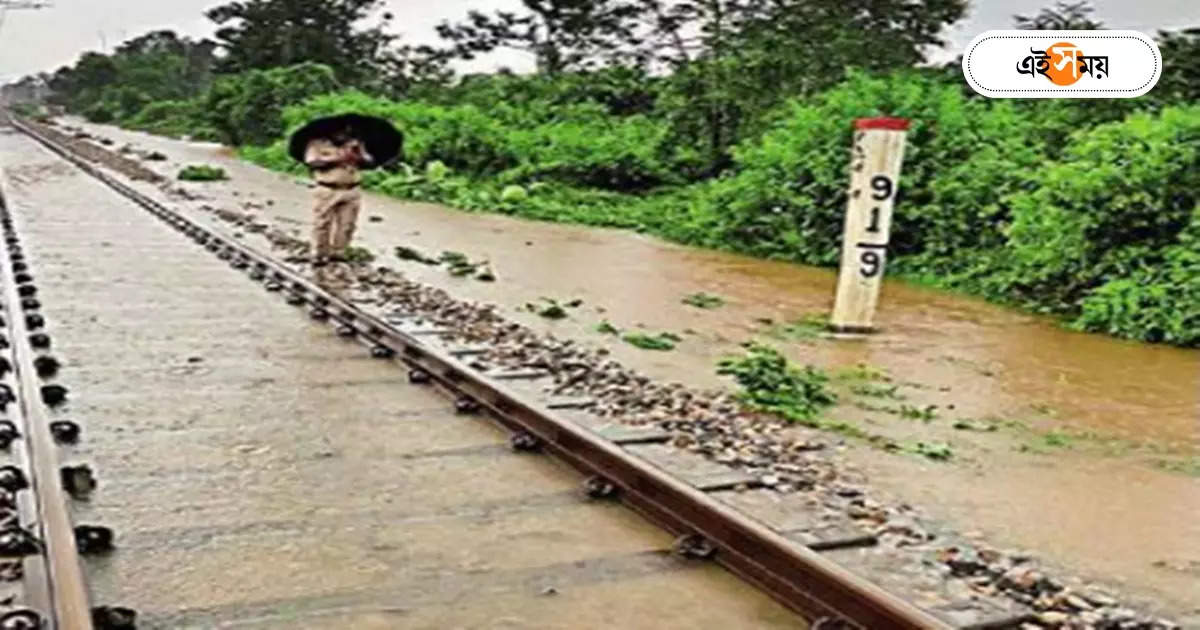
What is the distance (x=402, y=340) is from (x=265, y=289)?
123 inches

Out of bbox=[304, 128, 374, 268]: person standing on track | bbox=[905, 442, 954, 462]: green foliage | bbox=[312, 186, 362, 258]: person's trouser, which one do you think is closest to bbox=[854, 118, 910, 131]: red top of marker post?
bbox=[905, 442, 954, 462]: green foliage

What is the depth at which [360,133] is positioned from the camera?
463 inches

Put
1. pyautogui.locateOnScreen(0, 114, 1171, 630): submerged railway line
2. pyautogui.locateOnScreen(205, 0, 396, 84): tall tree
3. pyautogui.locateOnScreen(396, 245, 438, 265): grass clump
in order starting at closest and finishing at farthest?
1. pyautogui.locateOnScreen(0, 114, 1171, 630): submerged railway line
2. pyautogui.locateOnScreen(396, 245, 438, 265): grass clump
3. pyautogui.locateOnScreen(205, 0, 396, 84): tall tree

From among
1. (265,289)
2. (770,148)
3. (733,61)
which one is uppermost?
(733,61)

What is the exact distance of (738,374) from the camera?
7.93 meters

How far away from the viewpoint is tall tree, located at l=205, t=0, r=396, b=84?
49.2 m

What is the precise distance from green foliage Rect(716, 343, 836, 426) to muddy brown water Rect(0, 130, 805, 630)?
1.86 metres

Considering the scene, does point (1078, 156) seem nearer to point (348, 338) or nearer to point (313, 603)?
point (348, 338)

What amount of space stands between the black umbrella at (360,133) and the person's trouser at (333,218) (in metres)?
0.36

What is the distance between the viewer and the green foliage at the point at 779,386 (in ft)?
23.4

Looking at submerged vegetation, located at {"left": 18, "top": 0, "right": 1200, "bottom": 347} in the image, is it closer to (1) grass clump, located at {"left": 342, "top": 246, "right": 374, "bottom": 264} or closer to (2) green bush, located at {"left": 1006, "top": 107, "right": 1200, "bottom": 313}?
(2) green bush, located at {"left": 1006, "top": 107, "right": 1200, "bottom": 313}

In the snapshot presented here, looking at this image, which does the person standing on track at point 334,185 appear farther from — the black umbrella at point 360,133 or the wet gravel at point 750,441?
the wet gravel at point 750,441

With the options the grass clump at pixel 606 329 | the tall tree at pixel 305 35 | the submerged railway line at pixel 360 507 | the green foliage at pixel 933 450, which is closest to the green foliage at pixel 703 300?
the grass clump at pixel 606 329

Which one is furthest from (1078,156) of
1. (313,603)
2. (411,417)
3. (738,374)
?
(313,603)
